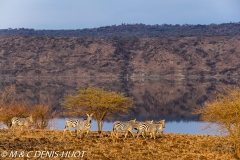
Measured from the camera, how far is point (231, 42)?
162 m

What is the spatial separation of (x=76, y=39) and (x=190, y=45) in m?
46.7

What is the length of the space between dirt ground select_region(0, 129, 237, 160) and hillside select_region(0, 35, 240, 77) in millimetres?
122179

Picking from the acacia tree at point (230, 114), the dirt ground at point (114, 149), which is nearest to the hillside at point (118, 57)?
the dirt ground at point (114, 149)

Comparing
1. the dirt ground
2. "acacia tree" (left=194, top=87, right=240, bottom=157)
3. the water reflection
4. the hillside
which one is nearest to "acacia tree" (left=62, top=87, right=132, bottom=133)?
the dirt ground

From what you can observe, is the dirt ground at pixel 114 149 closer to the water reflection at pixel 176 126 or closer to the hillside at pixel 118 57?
the water reflection at pixel 176 126

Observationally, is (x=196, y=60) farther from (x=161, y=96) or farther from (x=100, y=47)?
(x=161, y=96)

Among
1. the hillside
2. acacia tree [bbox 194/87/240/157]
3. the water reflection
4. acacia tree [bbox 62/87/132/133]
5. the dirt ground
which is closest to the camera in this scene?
the dirt ground

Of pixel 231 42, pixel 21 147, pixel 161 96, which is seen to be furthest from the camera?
pixel 231 42

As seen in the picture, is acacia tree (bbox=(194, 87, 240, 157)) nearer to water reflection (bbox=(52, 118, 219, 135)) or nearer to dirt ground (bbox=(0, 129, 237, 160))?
dirt ground (bbox=(0, 129, 237, 160))

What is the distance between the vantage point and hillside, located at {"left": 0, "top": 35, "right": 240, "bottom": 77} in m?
144

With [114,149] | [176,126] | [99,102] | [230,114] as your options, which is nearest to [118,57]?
[176,126]

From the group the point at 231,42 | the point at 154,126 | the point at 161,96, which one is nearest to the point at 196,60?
the point at 231,42

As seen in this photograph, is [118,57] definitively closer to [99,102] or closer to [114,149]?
[99,102]

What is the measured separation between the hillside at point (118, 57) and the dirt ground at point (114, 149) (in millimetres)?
122179
